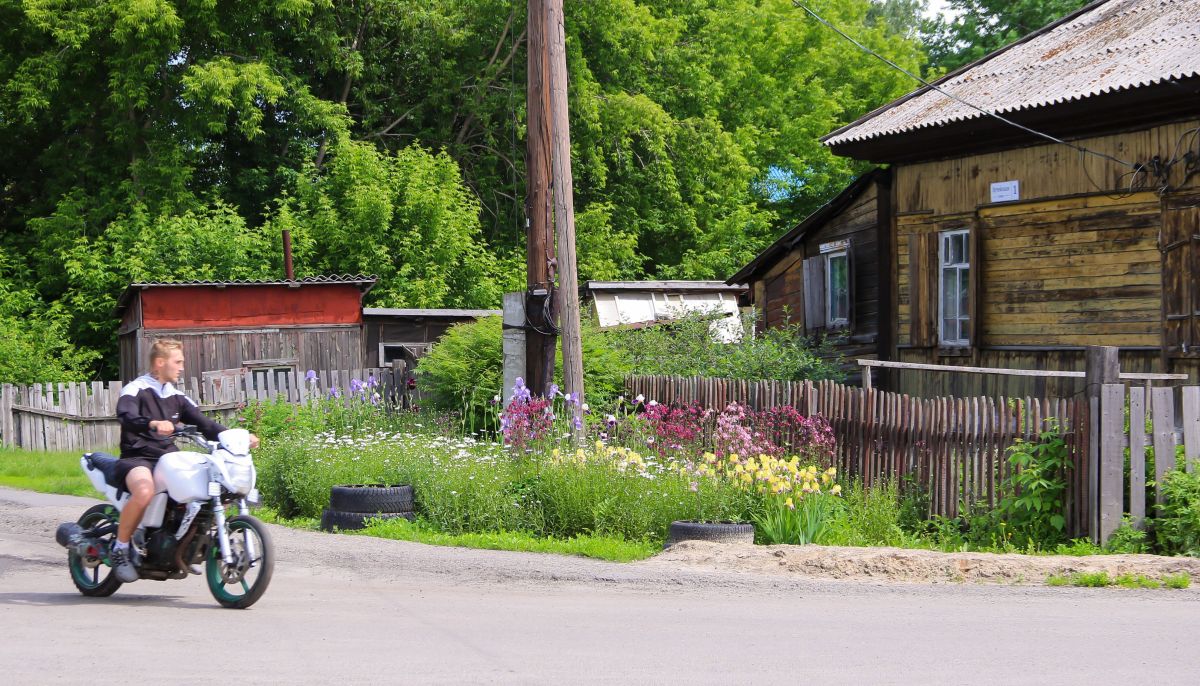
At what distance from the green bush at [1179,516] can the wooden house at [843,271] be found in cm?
923

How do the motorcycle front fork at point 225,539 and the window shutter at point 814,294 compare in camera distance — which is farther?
the window shutter at point 814,294

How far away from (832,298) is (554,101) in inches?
389

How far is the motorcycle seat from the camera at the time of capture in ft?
24.5

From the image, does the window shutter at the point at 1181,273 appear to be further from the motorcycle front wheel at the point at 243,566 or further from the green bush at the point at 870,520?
the motorcycle front wheel at the point at 243,566

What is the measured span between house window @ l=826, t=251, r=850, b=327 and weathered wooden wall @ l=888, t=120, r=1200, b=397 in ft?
7.38

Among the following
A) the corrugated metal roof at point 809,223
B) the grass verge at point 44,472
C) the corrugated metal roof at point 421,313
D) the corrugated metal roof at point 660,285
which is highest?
the corrugated metal roof at point 809,223

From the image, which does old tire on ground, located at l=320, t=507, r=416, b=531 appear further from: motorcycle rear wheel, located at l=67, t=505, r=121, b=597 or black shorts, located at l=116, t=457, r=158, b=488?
black shorts, located at l=116, t=457, r=158, b=488

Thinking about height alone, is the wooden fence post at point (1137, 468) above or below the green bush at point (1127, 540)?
above

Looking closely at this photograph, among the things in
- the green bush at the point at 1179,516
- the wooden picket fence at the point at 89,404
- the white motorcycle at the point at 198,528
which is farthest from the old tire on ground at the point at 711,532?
the wooden picket fence at the point at 89,404

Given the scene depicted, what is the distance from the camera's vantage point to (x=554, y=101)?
12898 millimetres

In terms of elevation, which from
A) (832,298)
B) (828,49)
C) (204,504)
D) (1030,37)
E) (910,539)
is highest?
(828,49)

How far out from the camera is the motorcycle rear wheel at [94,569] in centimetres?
770

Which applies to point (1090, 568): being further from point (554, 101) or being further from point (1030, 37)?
point (1030, 37)

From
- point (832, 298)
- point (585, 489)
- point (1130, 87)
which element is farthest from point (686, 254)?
point (585, 489)
